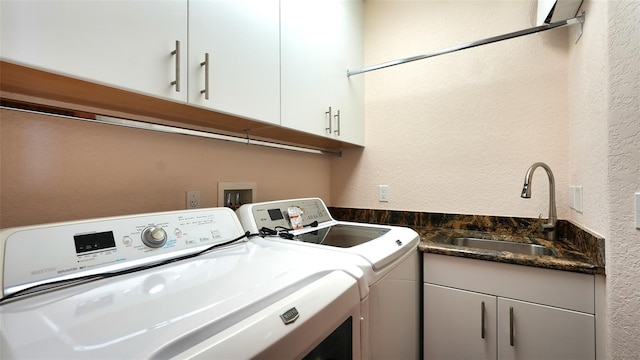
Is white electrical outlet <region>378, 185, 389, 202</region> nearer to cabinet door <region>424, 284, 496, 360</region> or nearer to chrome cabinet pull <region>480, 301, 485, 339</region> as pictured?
cabinet door <region>424, 284, 496, 360</region>

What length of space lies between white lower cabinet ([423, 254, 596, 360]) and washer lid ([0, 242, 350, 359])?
873 millimetres

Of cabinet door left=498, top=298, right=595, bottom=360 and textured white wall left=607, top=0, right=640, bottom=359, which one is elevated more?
textured white wall left=607, top=0, right=640, bottom=359

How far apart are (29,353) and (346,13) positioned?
2033mm

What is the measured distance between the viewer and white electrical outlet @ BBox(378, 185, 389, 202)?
1943 millimetres

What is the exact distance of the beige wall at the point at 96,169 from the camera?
78cm

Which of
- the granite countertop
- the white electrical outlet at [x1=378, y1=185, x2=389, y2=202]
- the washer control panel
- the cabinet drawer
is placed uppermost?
the white electrical outlet at [x1=378, y1=185, x2=389, y2=202]

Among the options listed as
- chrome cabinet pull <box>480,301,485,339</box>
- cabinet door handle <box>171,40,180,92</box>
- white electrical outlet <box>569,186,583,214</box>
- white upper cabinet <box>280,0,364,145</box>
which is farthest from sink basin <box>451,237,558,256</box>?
cabinet door handle <box>171,40,180,92</box>

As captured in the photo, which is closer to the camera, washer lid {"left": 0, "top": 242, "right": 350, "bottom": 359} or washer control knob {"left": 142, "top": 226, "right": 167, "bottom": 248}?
washer lid {"left": 0, "top": 242, "right": 350, "bottom": 359}

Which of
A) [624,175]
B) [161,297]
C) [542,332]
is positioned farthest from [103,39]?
[542,332]

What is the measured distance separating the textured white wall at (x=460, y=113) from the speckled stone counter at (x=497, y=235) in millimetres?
64

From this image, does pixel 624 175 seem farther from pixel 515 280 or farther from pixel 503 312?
pixel 503 312

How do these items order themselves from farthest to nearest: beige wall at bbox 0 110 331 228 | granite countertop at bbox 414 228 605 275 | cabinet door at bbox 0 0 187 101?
1. granite countertop at bbox 414 228 605 275
2. beige wall at bbox 0 110 331 228
3. cabinet door at bbox 0 0 187 101

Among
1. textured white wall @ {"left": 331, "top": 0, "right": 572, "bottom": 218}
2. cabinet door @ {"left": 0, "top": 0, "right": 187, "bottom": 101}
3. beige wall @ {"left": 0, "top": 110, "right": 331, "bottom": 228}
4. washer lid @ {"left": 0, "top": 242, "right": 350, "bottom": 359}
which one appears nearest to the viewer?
washer lid @ {"left": 0, "top": 242, "right": 350, "bottom": 359}

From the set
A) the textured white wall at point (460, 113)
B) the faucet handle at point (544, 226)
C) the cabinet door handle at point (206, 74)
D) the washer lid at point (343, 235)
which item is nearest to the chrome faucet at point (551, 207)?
the faucet handle at point (544, 226)
